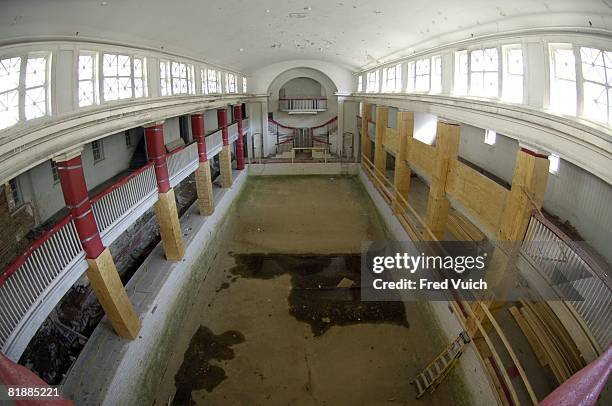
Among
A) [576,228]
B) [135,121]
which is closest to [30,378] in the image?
[135,121]

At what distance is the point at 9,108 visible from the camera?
5.41 metres

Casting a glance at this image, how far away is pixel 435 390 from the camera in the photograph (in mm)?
7797

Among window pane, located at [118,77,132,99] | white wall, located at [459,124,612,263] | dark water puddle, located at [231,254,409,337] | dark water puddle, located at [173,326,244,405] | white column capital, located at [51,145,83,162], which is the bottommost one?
dark water puddle, located at [173,326,244,405]

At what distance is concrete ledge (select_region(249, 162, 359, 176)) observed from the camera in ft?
79.1

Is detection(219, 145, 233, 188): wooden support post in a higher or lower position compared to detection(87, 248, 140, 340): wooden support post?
higher

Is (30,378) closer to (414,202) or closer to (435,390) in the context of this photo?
(435,390)

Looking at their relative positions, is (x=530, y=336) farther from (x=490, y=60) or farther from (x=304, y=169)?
(x=304, y=169)

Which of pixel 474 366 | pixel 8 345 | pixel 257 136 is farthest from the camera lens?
pixel 257 136

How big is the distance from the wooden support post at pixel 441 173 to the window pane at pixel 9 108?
881cm

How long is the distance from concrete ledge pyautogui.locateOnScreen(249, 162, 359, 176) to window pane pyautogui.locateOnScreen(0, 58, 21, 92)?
18.4 metres

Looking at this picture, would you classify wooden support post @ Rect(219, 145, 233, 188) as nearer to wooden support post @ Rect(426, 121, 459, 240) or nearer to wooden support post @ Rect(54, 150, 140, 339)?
wooden support post @ Rect(54, 150, 140, 339)

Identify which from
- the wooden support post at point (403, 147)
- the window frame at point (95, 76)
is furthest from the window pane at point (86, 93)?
the wooden support post at point (403, 147)

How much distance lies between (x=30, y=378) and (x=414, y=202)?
1399 cm

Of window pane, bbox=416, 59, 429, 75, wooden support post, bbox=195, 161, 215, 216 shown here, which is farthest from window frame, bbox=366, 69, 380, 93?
wooden support post, bbox=195, 161, 215, 216
